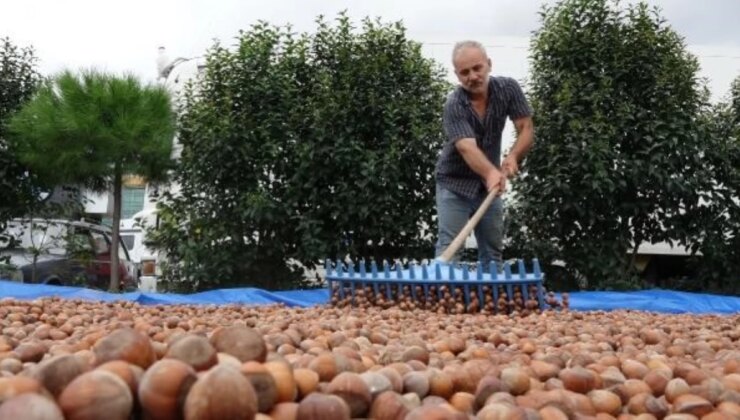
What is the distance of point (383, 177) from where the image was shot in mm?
6691

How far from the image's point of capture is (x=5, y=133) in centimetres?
805

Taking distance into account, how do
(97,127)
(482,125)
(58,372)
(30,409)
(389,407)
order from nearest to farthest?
(30,409)
(58,372)
(389,407)
(482,125)
(97,127)

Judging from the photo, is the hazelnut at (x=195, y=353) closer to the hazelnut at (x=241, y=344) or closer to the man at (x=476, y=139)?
the hazelnut at (x=241, y=344)

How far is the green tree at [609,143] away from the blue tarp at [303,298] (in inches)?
41.4

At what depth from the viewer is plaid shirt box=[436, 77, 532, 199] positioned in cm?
491

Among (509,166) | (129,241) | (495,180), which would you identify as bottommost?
(495,180)

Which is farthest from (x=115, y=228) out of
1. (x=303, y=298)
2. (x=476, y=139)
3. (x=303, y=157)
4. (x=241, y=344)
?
(x=241, y=344)

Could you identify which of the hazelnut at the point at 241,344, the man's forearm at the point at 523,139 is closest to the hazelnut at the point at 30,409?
the hazelnut at the point at 241,344

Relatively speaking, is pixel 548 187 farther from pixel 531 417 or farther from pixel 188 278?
pixel 531 417

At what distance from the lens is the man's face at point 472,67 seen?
4.74 m

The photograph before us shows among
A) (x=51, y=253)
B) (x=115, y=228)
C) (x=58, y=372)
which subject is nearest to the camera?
(x=58, y=372)

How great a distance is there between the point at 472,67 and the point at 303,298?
2117 mm

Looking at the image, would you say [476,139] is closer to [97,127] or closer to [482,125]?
[482,125]

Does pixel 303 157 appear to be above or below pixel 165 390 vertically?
above
